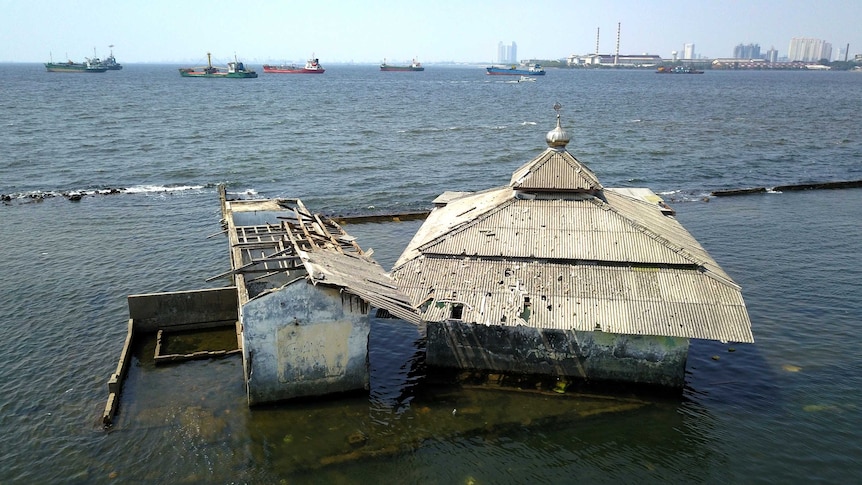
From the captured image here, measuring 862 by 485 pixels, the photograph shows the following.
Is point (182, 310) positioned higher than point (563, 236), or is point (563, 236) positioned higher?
point (563, 236)

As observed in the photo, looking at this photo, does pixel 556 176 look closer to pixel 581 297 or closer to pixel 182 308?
pixel 581 297

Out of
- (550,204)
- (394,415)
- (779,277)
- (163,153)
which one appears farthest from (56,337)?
(163,153)

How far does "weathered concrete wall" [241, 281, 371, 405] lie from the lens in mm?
21375

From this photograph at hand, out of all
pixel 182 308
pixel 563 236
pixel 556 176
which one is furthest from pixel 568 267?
pixel 182 308

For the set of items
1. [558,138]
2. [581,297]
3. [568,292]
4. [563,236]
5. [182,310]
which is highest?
[558,138]

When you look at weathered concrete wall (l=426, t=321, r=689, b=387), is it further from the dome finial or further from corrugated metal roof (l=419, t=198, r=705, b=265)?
the dome finial

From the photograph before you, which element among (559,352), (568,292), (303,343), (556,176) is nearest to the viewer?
(303,343)

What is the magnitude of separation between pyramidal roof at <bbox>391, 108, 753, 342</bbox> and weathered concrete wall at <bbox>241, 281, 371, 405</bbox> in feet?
9.94

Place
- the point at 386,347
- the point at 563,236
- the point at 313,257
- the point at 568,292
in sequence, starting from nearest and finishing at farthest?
the point at 568,292 → the point at 313,257 → the point at 563,236 → the point at 386,347

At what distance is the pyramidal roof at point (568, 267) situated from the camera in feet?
73.2

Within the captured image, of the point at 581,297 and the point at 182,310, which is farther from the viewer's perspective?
the point at 182,310

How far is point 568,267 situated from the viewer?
79.4 ft

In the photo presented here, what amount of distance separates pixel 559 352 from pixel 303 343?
9.72 metres

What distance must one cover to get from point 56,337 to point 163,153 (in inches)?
2033
